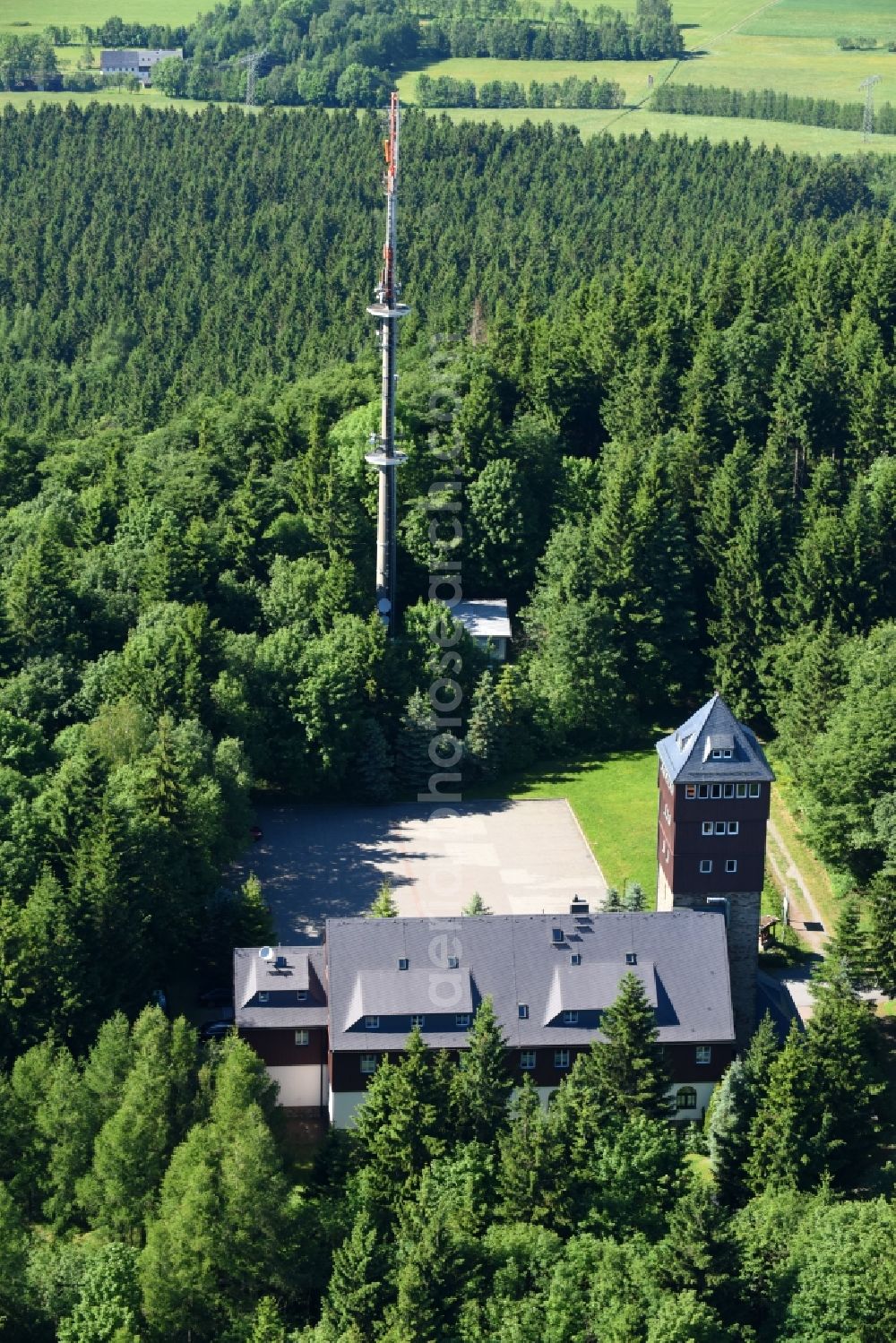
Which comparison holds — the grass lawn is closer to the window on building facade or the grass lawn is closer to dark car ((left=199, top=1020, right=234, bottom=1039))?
the window on building facade

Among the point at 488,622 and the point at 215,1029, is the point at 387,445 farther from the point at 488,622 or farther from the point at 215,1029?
the point at 215,1029

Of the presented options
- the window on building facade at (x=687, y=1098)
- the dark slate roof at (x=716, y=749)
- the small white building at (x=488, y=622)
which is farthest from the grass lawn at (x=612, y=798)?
the window on building facade at (x=687, y=1098)

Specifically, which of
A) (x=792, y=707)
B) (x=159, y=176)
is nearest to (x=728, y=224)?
(x=159, y=176)

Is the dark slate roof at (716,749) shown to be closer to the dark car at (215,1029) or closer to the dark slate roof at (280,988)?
the dark slate roof at (280,988)

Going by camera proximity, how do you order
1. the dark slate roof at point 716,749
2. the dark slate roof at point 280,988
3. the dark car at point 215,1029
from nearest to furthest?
1. the dark slate roof at point 280,988
2. the dark car at point 215,1029
3. the dark slate roof at point 716,749

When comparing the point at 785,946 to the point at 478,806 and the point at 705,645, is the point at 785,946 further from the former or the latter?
the point at 705,645

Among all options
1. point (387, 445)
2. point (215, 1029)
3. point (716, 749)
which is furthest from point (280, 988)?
point (387, 445)
